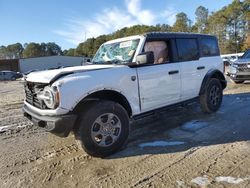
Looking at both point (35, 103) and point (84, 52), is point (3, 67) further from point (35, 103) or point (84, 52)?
point (35, 103)

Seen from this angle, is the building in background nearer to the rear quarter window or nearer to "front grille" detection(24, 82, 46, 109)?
the rear quarter window

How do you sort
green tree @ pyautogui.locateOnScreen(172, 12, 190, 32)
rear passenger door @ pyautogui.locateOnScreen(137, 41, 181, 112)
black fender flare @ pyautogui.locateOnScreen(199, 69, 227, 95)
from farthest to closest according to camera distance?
green tree @ pyautogui.locateOnScreen(172, 12, 190, 32) → black fender flare @ pyautogui.locateOnScreen(199, 69, 227, 95) → rear passenger door @ pyautogui.locateOnScreen(137, 41, 181, 112)

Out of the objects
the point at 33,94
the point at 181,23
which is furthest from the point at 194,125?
the point at 181,23

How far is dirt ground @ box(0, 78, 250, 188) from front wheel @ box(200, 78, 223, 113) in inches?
A: 14.0

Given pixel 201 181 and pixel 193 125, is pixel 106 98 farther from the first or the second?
pixel 193 125

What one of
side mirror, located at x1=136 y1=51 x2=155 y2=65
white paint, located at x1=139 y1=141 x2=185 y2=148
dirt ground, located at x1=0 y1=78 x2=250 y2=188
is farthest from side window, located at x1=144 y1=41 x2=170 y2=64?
white paint, located at x1=139 y1=141 x2=185 y2=148

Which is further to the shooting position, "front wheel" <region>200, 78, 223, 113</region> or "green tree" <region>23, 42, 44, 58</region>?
"green tree" <region>23, 42, 44, 58</region>

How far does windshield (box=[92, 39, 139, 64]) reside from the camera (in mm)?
5086

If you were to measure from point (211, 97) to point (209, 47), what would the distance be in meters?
1.25

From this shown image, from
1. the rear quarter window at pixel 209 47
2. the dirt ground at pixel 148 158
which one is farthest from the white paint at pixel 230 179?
the rear quarter window at pixel 209 47

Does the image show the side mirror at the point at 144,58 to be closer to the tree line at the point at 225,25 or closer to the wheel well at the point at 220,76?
the wheel well at the point at 220,76

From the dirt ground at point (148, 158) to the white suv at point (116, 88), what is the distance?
0.46 meters

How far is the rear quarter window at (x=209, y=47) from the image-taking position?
6.52 metres

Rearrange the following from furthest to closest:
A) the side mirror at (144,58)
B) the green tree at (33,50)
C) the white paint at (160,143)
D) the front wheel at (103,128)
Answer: the green tree at (33,50) → the white paint at (160,143) → the side mirror at (144,58) → the front wheel at (103,128)
